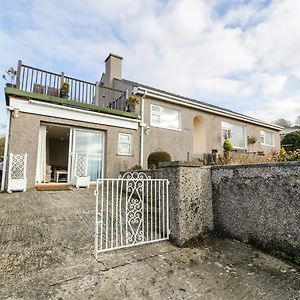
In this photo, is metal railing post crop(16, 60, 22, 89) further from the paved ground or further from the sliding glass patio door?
the paved ground

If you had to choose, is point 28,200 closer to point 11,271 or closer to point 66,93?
point 11,271

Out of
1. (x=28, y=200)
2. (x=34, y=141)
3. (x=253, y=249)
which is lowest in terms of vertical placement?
(x=253, y=249)

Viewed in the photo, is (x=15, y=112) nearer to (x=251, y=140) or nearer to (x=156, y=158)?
(x=156, y=158)

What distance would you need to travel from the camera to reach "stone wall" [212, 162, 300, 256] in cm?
331

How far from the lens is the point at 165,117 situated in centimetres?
1167

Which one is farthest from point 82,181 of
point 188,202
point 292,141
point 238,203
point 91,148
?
point 292,141

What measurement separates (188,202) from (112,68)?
1157cm

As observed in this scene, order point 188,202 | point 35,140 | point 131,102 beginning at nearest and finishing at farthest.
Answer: point 188,202, point 35,140, point 131,102

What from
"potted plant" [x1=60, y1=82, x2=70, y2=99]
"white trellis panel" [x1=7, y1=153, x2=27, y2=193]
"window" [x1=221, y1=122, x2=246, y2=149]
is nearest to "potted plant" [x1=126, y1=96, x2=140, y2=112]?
"potted plant" [x1=60, y1=82, x2=70, y2=99]

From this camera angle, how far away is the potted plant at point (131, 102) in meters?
10.2

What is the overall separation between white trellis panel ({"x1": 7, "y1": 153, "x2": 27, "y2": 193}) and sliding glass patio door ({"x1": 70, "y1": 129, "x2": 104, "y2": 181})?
187cm

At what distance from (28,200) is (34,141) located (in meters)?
2.55

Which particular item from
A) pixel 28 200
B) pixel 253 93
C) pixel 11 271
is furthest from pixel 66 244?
pixel 253 93

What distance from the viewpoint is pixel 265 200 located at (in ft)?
12.0
